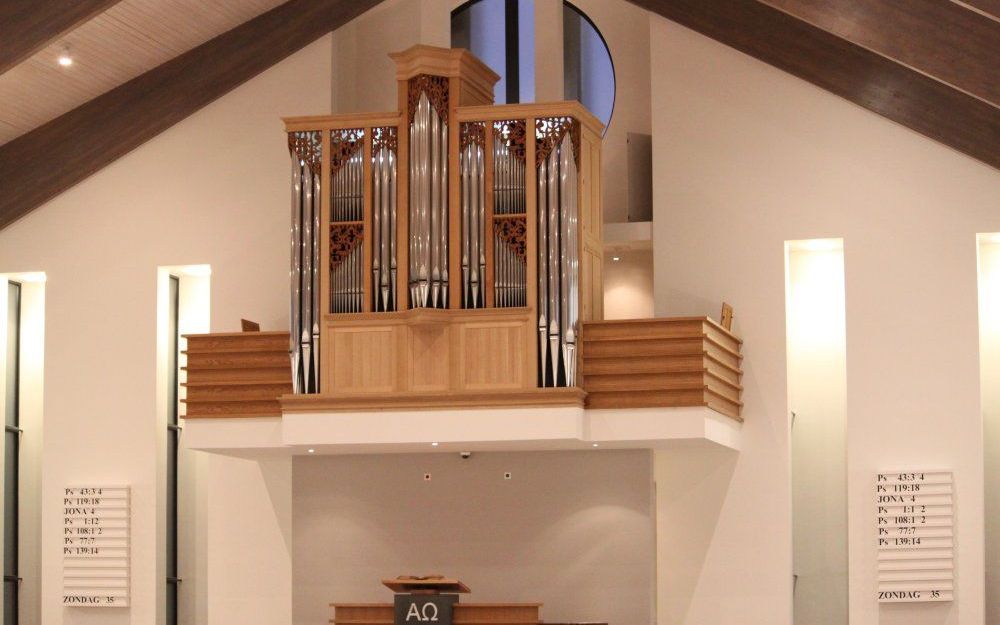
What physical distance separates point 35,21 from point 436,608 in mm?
5596

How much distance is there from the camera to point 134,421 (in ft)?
49.5

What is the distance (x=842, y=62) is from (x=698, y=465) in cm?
363

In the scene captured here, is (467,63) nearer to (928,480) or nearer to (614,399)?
(614,399)

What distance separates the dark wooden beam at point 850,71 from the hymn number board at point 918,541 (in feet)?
9.11

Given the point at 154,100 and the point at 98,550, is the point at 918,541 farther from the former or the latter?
the point at 154,100

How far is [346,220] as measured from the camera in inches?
524

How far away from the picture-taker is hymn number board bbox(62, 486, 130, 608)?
14.9 metres

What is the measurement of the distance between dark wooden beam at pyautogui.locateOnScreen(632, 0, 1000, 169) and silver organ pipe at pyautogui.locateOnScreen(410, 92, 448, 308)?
279cm

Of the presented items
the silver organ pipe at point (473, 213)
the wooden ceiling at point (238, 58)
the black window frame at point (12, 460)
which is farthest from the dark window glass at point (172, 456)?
the silver organ pipe at point (473, 213)

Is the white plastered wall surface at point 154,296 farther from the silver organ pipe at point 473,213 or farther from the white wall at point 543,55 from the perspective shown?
the silver organ pipe at point 473,213

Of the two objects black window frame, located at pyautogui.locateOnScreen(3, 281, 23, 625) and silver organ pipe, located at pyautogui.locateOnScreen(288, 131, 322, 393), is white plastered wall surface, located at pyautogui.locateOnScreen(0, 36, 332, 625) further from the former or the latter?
silver organ pipe, located at pyautogui.locateOnScreen(288, 131, 322, 393)

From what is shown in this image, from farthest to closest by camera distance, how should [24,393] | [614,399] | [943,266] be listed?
[24,393], [943,266], [614,399]

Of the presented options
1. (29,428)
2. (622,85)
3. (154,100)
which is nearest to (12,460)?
(29,428)

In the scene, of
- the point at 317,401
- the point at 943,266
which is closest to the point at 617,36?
the point at 943,266
